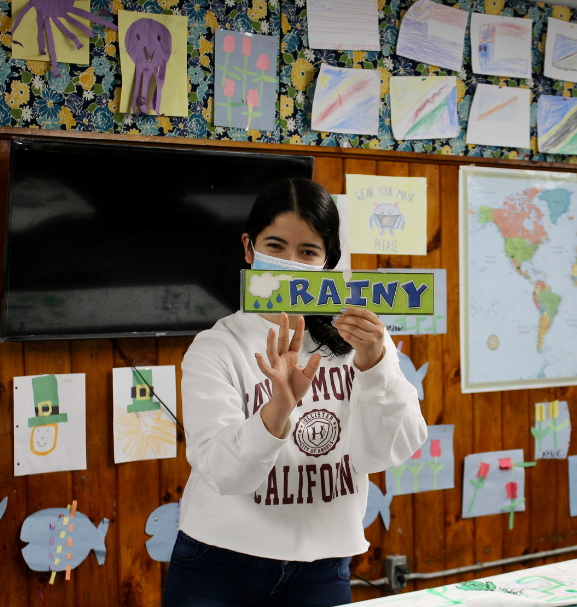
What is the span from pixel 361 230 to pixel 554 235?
94 centimetres

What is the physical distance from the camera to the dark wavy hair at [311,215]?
1065 millimetres

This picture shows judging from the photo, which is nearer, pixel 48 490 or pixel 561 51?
pixel 48 490

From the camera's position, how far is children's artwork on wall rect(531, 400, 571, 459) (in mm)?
2309

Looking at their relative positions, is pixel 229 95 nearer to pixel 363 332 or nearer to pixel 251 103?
pixel 251 103


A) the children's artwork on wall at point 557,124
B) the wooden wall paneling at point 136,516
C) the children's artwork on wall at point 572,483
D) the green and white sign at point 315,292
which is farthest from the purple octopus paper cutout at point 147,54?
the children's artwork on wall at point 572,483

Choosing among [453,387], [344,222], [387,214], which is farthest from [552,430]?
[344,222]

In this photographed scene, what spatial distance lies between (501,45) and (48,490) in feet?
8.03

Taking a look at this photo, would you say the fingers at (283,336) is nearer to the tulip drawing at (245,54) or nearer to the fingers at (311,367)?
the fingers at (311,367)

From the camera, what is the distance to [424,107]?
2152mm

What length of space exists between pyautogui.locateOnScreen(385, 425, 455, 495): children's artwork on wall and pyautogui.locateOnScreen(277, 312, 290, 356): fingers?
4.43ft

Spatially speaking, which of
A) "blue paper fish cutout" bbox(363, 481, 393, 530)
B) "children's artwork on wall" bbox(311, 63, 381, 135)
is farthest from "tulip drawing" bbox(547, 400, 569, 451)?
"children's artwork on wall" bbox(311, 63, 381, 135)

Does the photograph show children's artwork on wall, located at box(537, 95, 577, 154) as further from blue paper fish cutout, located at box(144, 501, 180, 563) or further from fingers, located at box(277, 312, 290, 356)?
blue paper fish cutout, located at box(144, 501, 180, 563)

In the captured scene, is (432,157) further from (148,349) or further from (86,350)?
(86,350)

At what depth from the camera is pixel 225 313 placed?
1.82 m
